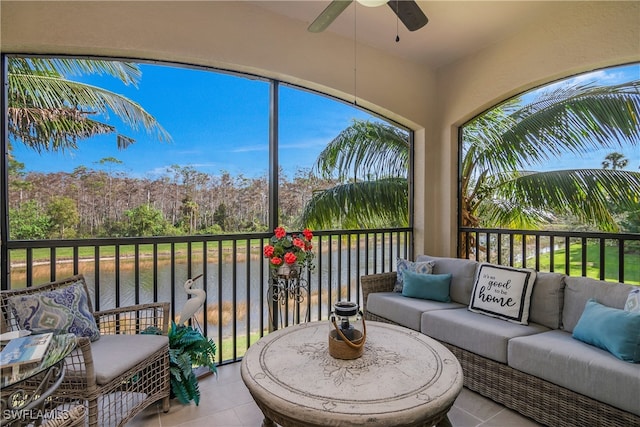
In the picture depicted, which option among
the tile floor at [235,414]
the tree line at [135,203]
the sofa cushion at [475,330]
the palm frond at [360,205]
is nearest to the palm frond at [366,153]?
the palm frond at [360,205]

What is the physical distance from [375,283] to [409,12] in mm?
2440

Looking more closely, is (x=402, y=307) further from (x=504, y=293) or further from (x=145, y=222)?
(x=145, y=222)

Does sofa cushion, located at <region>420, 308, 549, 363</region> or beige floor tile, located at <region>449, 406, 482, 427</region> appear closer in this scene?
beige floor tile, located at <region>449, 406, 482, 427</region>

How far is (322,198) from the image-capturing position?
3635 mm

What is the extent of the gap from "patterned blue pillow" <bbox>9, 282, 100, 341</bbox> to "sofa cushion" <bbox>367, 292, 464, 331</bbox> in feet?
7.58

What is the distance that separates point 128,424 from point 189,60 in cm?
271

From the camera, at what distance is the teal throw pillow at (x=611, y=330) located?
1.81m

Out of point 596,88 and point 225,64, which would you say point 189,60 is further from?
point 596,88

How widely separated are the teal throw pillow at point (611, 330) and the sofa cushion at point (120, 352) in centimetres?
267

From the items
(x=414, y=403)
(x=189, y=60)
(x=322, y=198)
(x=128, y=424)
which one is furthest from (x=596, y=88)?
(x=128, y=424)

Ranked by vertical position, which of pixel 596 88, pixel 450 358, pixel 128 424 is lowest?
pixel 128 424

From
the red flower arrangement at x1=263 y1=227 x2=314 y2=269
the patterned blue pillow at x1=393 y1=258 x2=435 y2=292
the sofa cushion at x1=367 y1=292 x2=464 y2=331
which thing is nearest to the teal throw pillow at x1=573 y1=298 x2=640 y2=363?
the sofa cushion at x1=367 y1=292 x2=464 y2=331

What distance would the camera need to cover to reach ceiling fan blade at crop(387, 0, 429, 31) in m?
2.19

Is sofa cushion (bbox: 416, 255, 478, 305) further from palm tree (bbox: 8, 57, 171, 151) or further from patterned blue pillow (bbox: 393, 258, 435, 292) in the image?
palm tree (bbox: 8, 57, 171, 151)
